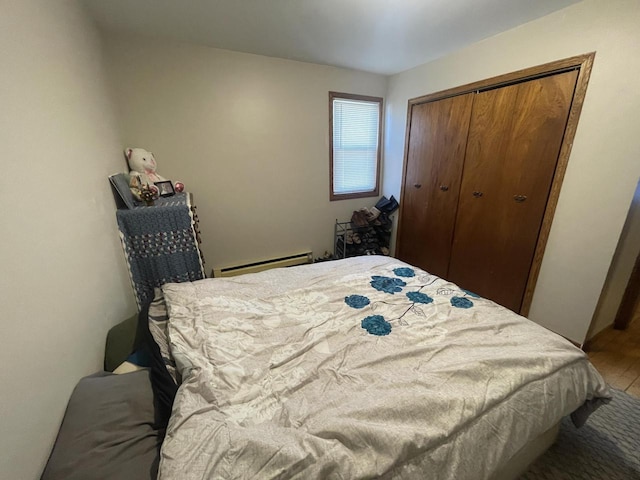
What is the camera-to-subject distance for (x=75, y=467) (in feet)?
2.22

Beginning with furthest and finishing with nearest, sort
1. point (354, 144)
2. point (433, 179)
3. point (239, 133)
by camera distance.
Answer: point (354, 144), point (433, 179), point (239, 133)

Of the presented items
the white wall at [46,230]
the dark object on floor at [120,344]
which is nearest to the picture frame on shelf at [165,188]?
the white wall at [46,230]

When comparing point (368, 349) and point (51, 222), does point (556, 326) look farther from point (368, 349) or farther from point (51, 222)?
point (51, 222)

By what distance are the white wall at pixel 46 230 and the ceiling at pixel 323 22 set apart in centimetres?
43

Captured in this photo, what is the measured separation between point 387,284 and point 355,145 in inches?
82.2

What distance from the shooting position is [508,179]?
2090 millimetres

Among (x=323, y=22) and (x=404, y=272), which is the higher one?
(x=323, y=22)

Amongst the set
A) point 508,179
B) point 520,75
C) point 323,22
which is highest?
point 323,22

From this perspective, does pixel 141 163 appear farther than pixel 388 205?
No

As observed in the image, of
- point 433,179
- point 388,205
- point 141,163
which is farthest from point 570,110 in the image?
point 141,163

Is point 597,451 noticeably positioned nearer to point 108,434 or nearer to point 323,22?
point 108,434

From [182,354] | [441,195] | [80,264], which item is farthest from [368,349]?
[441,195]

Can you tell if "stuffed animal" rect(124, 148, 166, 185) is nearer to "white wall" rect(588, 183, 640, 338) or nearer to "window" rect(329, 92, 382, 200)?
"window" rect(329, 92, 382, 200)

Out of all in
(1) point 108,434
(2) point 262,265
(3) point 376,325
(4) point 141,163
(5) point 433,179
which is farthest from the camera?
(2) point 262,265
